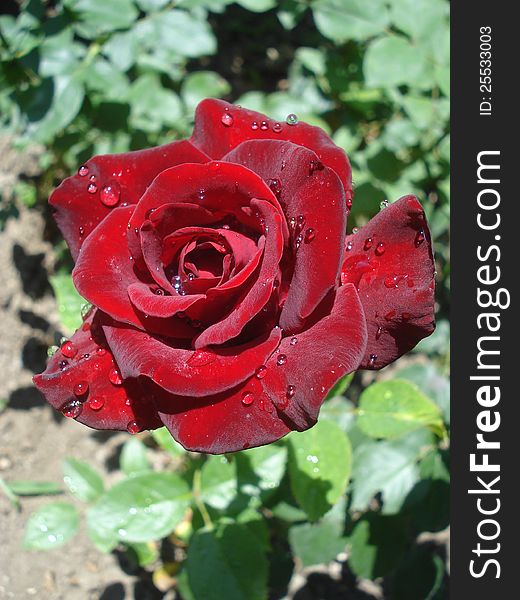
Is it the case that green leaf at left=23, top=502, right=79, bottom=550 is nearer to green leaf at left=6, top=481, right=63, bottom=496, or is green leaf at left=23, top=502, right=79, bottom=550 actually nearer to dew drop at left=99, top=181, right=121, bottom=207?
green leaf at left=6, top=481, right=63, bottom=496

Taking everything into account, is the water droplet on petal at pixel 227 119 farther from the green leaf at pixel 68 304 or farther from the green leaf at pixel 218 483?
the green leaf at pixel 218 483

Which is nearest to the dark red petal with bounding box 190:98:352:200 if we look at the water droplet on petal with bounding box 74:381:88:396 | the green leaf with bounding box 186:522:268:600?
the water droplet on petal with bounding box 74:381:88:396

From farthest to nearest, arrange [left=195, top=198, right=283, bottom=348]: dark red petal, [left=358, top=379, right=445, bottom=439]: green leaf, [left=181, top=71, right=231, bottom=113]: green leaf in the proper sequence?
[left=181, top=71, right=231, bottom=113]: green leaf
[left=358, top=379, right=445, bottom=439]: green leaf
[left=195, top=198, right=283, bottom=348]: dark red petal

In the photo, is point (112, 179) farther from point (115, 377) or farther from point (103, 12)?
point (103, 12)

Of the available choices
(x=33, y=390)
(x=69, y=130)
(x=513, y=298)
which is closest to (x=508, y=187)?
(x=513, y=298)

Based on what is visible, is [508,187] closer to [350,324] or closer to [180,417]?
[350,324]

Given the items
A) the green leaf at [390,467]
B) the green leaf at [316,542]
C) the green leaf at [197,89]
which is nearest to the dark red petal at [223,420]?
the green leaf at [390,467]

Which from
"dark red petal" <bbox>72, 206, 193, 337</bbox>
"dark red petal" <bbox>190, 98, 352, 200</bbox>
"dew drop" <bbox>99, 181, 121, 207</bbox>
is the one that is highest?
"dark red petal" <bbox>190, 98, 352, 200</bbox>
